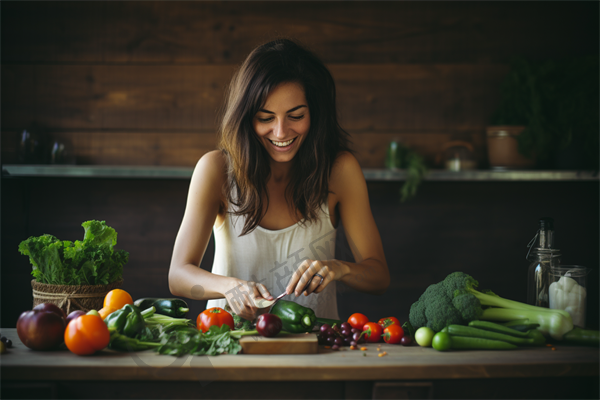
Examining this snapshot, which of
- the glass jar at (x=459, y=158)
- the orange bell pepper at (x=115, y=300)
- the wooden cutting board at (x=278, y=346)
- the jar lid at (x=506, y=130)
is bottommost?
the wooden cutting board at (x=278, y=346)

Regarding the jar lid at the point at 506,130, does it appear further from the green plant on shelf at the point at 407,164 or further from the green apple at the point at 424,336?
the green apple at the point at 424,336

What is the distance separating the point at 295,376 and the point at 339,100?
6.51ft

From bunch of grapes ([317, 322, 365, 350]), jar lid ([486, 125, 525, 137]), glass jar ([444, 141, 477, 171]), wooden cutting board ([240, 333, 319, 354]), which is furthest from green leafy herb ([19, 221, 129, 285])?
jar lid ([486, 125, 525, 137])

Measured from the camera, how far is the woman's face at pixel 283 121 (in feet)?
4.59

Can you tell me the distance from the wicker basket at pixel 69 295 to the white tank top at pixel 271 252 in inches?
17.9

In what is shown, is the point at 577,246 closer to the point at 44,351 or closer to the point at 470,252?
the point at 470,252

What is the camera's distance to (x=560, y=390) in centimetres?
97

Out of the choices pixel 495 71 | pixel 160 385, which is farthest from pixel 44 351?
pixel 495 71

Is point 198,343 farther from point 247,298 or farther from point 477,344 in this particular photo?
point 477,344

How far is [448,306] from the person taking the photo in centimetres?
108

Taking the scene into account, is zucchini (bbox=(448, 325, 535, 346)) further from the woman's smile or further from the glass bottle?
the woman's smile

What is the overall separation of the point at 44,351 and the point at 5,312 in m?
1.98

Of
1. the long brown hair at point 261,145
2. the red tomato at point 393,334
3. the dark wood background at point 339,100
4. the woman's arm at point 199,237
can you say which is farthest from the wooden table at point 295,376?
the dark wood background at point 339,100

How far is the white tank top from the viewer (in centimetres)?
158
